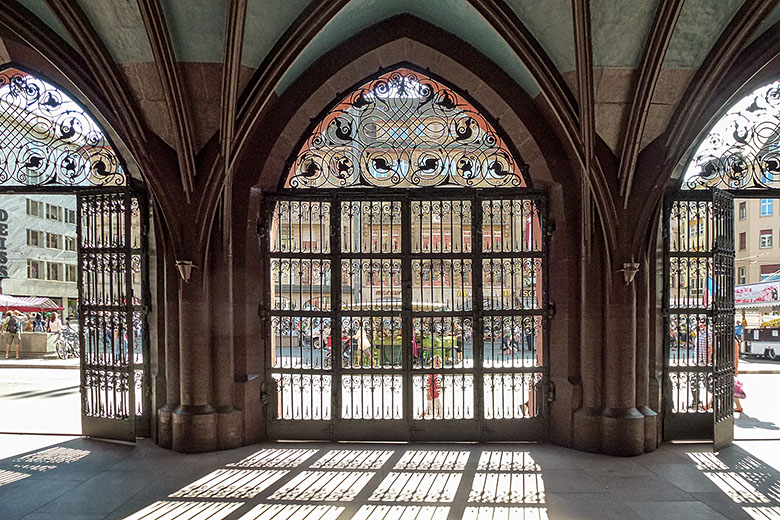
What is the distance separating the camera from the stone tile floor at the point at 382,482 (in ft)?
11.8

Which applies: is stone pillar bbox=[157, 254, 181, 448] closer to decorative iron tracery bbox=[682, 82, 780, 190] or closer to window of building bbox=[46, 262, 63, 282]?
decorative iron tracery bbox=[682, 82, 780, 190]

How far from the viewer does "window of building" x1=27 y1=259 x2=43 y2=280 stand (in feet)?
86.5

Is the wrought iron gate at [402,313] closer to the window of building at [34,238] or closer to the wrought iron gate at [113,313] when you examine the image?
the wrought iron gate at [113,313]

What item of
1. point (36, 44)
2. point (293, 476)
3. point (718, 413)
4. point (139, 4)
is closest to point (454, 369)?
point (293, 476)

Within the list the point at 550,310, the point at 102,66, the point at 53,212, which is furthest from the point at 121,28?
the point at 53,212

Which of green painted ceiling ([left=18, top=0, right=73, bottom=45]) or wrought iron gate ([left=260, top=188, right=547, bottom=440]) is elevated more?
green painted ceiling ([left=18, top=0, right=73, bottom=45])

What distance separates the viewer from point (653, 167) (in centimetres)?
470

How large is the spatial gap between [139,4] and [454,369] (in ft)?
15.1

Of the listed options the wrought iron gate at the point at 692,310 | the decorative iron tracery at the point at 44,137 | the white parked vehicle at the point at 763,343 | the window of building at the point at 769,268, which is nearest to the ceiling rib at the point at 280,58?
the decorative iron tracery at the point at 44,137

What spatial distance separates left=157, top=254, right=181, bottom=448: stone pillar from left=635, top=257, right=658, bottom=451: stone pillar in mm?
4833

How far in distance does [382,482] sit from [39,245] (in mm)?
29456

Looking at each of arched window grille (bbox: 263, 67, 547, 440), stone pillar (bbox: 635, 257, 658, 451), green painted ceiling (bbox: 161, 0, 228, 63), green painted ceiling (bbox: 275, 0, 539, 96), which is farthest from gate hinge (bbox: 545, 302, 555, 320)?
green painted ceiling (bbox: 161, 0, 228, 63)

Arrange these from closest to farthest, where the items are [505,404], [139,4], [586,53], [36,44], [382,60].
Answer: [139,4], [586,53], [36,44], [382,60], [505,404]

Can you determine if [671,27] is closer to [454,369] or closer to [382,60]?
[382,60]
